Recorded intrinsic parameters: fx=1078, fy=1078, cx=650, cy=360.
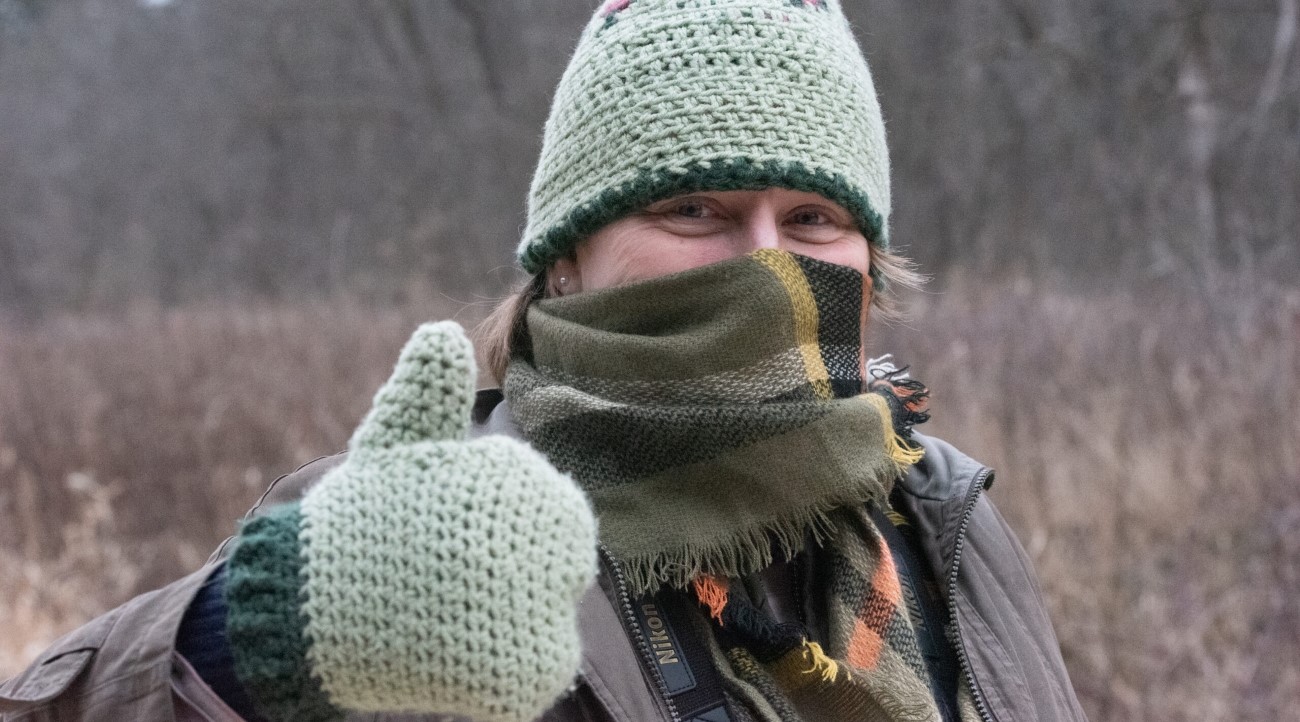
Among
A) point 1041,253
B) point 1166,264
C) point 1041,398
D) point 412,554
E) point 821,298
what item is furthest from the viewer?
point 1041,253

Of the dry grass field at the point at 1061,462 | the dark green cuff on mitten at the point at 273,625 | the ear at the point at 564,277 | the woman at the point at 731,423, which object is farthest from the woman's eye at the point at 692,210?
the dry grass field at the point at 1061,462

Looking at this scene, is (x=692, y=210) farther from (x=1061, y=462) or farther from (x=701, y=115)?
(x=1061, y=462)

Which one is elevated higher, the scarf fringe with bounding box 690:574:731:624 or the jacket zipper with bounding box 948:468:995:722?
the scarf fringe with bounding box 690:574:731:624

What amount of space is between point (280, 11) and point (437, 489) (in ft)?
43.8

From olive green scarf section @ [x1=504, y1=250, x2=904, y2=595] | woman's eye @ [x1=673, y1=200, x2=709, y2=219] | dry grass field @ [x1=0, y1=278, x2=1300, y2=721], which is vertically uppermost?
woman's eye @ [x1=673, y1=200, x2=709, y2=219]

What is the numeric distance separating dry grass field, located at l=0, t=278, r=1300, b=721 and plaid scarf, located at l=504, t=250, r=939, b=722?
8.84 feet

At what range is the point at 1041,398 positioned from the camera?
5.46 meters

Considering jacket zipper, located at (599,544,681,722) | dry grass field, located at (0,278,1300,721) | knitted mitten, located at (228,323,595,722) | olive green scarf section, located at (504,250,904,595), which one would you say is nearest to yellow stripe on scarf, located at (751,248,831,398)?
olive green scarf section, located at (504,250,904,595)

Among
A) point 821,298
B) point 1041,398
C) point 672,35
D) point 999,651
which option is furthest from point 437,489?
point 1041,398

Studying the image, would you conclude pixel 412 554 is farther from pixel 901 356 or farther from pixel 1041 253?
pixel 1041 253

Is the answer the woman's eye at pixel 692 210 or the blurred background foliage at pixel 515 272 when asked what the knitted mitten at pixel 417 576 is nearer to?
the woman's eye at pixel 692 210

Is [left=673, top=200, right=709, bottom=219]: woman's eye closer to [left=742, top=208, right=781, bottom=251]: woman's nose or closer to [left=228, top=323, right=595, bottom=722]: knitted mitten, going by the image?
[left=742, top=208, right=781, bottom=251]: woman's nose

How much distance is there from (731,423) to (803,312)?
0.72 feet

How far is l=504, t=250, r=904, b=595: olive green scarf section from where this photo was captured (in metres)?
1.60
